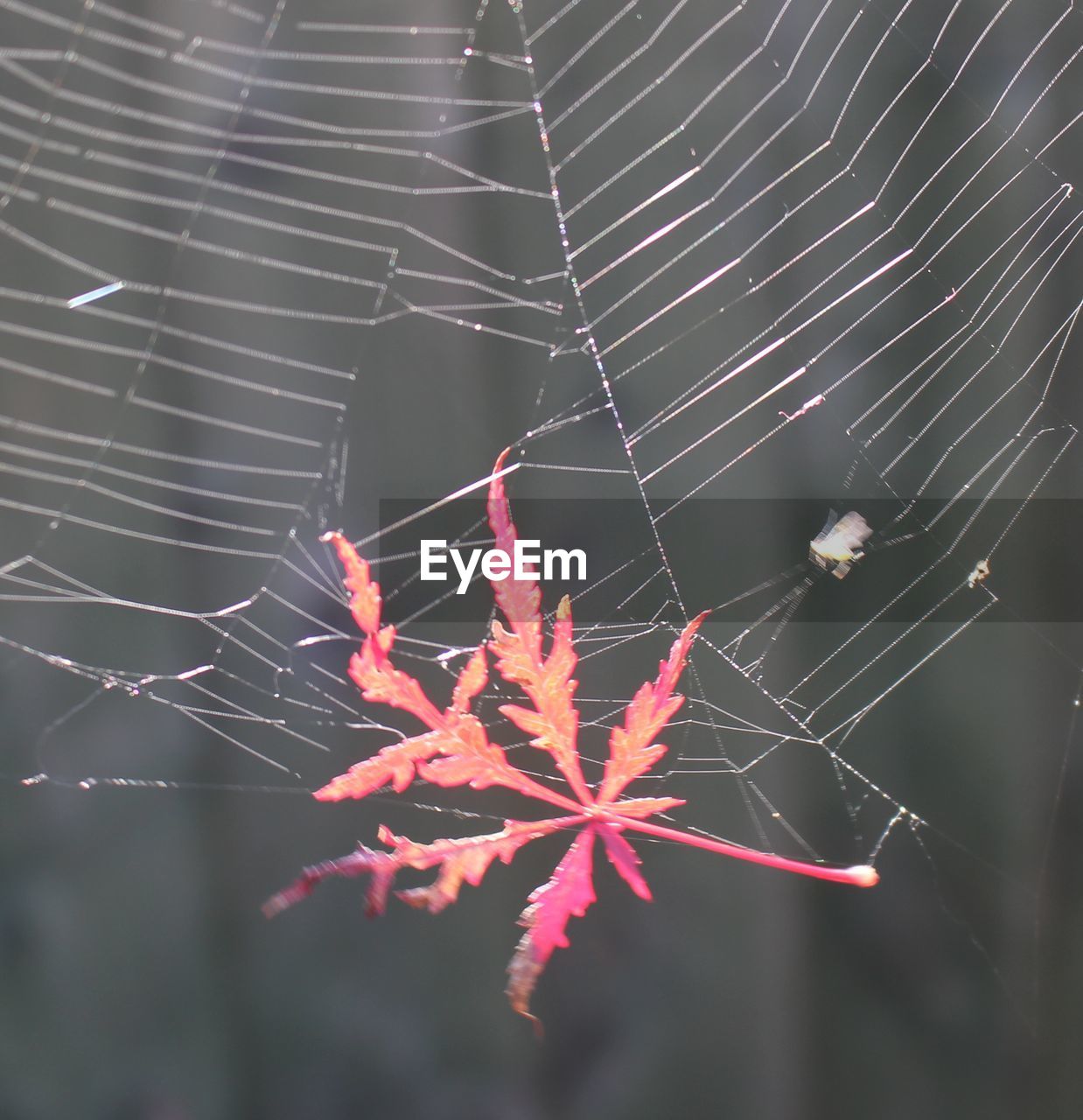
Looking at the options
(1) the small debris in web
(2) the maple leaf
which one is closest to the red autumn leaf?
(2) the maple leaf

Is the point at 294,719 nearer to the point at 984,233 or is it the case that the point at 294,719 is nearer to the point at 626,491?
the point at 626,491

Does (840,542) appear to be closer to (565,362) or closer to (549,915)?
(565,362)

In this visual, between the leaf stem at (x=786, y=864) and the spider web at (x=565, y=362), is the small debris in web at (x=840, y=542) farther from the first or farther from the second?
the leaf stem at (x=786, y=864)

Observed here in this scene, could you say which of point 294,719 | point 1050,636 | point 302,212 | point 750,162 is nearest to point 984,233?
point 750,162

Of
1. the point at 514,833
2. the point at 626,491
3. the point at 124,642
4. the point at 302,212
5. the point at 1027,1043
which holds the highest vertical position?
the point at 302,212

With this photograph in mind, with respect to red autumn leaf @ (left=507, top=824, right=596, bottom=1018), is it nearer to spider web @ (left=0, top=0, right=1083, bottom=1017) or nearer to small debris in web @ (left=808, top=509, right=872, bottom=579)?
spider web @ (left=0, top=0, right=1083, bottom=1017)

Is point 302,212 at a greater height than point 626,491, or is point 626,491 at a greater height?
point 302,212
